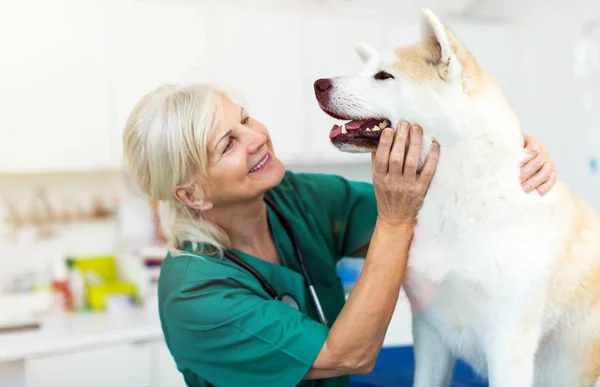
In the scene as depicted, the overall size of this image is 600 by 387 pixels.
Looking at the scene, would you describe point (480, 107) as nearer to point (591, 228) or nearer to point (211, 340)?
point (591, 228)

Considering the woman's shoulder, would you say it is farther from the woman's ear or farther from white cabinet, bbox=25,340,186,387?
white cabinet, bbox=25,340,186,387

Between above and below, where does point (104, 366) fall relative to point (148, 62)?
below

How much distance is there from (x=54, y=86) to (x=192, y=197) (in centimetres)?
104

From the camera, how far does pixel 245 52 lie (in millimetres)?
1979

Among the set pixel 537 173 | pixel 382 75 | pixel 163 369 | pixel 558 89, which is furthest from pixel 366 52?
pixel 558 89

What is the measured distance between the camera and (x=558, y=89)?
2.11m

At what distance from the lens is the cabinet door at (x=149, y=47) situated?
1.84 m

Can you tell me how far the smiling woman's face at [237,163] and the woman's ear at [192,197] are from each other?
0.02m

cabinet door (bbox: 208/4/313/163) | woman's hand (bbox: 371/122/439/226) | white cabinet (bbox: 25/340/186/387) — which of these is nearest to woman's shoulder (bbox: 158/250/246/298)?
woman's hand (bbox: 371/122/439/226)

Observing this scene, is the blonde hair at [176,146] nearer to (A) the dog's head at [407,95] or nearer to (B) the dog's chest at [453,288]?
(A) the dog's head at [407,95]

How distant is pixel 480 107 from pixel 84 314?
139cm

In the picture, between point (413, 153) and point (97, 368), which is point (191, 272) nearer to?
point (413, 153)

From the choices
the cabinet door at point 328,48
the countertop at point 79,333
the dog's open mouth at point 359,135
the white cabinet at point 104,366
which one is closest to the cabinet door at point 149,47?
the cabinet door at point 328,48

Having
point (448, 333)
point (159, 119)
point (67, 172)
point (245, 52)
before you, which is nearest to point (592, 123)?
point (245, 52)
